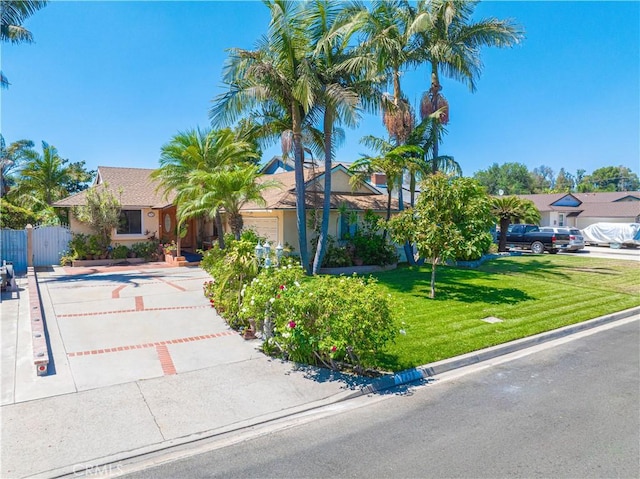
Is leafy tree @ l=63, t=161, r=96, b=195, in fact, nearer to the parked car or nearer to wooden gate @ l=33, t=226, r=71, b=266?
wooden gate @ l=33, t=226, r=71, b=266

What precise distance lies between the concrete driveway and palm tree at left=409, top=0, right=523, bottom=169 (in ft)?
42.1

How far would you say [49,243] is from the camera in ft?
63.4

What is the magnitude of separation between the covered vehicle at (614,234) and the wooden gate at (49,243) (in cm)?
3710

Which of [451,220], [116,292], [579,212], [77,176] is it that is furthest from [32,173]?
[579,212]

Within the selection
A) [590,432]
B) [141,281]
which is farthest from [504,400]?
[141,281]

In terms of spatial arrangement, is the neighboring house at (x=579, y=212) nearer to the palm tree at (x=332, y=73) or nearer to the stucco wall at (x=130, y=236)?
the palm tree at (x=332, y=73)

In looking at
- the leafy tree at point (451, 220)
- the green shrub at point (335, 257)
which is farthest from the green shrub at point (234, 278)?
the green shrub at point (335, 257)

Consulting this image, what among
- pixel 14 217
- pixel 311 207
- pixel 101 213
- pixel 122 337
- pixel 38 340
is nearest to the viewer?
pixel 38 340

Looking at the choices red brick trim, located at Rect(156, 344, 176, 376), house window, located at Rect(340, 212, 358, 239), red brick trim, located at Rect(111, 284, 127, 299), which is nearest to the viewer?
red brick trim, located at Rect(156, 344, 176, 376)

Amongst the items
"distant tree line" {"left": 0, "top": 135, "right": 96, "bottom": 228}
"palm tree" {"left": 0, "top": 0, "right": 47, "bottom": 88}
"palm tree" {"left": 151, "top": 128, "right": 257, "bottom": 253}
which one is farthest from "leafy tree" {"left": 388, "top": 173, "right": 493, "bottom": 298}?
"distant tree line" {"left": 0, "top": 135, "right": 96, "bottom": 228}

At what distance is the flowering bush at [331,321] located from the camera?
21.6ft

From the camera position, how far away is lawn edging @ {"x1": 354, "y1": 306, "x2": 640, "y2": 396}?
6887 millimetres

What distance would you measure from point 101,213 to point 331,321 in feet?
54.6

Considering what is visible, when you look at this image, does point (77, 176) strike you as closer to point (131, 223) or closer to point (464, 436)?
point (131, 223)
